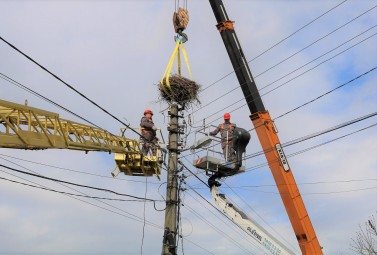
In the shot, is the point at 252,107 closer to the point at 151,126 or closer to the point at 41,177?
the point at 151,126

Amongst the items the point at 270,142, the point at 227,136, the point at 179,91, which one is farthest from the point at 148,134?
the point at 270,142

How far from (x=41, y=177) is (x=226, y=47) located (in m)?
7.53

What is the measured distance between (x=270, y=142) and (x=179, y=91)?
3692mm

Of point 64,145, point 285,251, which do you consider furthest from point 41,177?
point 285,251

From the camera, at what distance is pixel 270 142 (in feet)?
42.7

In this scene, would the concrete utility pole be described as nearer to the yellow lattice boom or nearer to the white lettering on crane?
the yellow lattice boom

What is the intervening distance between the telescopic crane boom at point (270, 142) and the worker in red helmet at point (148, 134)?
3239 millimetres

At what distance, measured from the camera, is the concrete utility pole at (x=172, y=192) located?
41.3 ft

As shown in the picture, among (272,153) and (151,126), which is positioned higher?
(151,126)

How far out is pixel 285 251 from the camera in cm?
1229

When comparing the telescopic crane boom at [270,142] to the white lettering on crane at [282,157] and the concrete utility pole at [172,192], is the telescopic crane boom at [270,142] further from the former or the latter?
the concrete utility pole at [172,192]

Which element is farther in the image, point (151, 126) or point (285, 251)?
point (151, 126)

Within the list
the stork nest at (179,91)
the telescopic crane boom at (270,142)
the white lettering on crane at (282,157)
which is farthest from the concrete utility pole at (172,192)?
the white lettering on crane at (282,157)

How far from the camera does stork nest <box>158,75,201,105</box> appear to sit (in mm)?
14730
